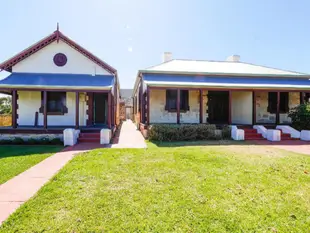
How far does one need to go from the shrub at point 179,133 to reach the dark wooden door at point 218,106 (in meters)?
4.25

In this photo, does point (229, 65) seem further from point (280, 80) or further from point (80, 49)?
point (80, 49)

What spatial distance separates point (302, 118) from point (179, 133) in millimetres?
8412

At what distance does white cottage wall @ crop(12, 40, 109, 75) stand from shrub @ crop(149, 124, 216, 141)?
6.88 meters

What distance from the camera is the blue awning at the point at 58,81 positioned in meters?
11.6

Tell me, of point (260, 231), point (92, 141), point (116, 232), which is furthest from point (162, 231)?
point (92, 141)

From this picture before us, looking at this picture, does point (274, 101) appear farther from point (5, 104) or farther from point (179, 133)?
point (5, 104)

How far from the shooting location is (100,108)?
1525 centimetres

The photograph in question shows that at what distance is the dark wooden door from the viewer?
15859mm

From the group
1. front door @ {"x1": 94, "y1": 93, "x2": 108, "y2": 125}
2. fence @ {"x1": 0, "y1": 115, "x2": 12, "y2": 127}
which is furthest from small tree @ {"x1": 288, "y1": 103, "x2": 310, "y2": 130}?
fence @ {"x1": 0, "y1": 115, "x2": 12, "y2": 127}

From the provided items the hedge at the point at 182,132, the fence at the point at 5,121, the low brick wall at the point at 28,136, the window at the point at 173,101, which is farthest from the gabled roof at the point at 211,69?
the fence at the point at 5,121

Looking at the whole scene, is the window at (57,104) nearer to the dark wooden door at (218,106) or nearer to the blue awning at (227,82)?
the blue awning at (227,82)

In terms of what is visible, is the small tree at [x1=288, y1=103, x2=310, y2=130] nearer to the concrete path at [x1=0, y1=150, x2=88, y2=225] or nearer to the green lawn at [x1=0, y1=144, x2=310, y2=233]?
the green lawn at [x1=0, y1=144, x2=310, y2=233]

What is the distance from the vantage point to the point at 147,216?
3.41 meters

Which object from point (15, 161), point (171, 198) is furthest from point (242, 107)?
point (15, 161)
